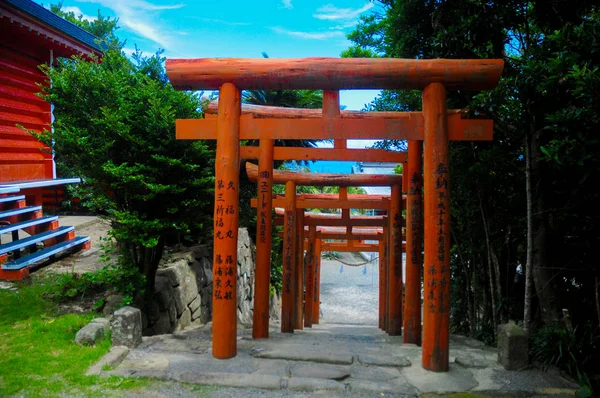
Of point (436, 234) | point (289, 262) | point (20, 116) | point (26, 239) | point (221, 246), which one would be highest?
point (20, 116)

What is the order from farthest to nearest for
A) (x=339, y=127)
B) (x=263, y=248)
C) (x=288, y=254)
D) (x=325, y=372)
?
(x=288, y=254) → (x=263, y=248) → (x=339, y=127) → (x=325, y=372)

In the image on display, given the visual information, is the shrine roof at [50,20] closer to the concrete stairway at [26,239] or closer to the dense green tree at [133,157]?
the dense green tree at [133,157]

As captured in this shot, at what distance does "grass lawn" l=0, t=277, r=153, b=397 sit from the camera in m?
4.07

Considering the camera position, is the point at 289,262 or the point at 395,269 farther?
the point at 289,262

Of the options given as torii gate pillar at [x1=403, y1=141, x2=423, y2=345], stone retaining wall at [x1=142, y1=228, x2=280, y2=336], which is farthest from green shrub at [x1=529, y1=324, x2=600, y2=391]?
stone retaining wall at [x1=142, y1=228, x2=280, y2=336]

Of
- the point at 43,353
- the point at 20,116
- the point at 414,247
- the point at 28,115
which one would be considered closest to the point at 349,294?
the point at 414,247

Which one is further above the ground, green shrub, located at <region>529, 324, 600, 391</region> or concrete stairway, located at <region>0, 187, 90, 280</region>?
concrete stairway, located at <region>0, 187, 90, 280</region>

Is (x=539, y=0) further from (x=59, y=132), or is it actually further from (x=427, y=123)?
(x=59, y=132)

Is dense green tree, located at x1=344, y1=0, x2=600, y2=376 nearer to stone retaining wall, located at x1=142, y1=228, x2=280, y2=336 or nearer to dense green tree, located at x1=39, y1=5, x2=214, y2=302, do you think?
dense green tree, located at x1=39, y1=5, x2=214, y2=302

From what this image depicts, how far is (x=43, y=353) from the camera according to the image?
481 centimetres

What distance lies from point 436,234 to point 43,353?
4.58 meters

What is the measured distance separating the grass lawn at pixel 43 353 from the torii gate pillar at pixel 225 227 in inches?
40.4

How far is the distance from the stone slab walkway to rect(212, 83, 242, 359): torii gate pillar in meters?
0.36

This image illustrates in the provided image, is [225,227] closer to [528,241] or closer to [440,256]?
[440,256]
